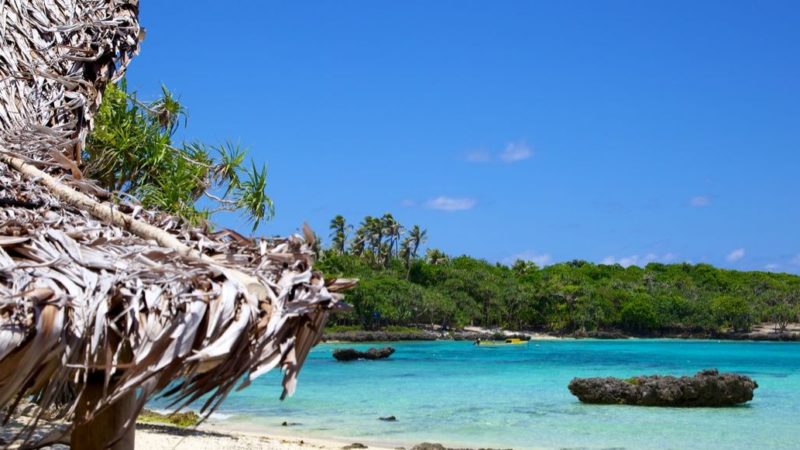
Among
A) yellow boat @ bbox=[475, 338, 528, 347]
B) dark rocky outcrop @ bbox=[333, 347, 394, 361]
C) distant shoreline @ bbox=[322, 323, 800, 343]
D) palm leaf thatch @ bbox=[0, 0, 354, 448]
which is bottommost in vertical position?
palm leaf thatch @ bbox=[0, 0, 354, 448]

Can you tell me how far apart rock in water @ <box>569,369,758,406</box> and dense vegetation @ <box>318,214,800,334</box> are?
31.6m

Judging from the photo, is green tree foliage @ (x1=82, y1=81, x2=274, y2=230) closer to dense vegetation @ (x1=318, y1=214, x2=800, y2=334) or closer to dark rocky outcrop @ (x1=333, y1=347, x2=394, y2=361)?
dark rocky outcrop @ (x1=333, y1=347, x2=394, y2=361)

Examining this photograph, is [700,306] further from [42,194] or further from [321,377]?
[42,194]

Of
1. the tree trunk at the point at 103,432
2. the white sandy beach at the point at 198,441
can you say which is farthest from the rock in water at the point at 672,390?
the tree trunk at the point at 103,432

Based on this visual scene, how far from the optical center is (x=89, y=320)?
217 cm

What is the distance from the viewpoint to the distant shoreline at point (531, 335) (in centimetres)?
4831

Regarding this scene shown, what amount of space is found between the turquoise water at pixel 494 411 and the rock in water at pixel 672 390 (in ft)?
0.81

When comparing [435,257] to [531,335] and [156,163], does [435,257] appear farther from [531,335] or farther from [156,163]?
[156,163]

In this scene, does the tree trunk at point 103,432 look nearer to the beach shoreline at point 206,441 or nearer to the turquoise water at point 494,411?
the beach shoreline at point 206,441

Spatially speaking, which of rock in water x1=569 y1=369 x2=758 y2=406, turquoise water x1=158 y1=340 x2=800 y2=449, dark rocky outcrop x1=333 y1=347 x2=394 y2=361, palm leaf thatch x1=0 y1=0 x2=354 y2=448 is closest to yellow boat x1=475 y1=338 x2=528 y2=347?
turquoise water x1=158 y1=340 x2=800 y2=449

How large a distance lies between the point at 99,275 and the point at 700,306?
2478 inches

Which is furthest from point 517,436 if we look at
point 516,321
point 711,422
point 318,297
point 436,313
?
point 516,321

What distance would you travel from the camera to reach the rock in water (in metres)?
17.6

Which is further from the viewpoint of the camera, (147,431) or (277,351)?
(147,431)
